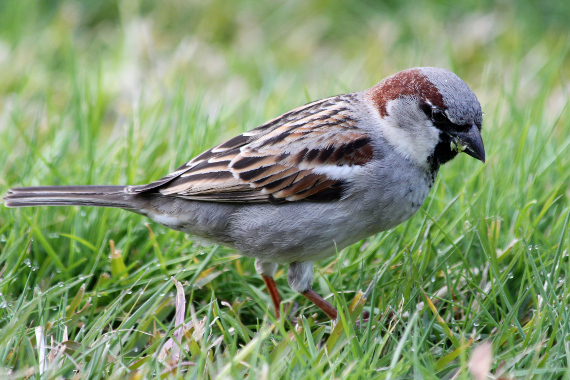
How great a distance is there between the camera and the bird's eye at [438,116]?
3.26m

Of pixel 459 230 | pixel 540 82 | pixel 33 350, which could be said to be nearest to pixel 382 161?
pixel 459 230

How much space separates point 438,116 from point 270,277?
1226mm

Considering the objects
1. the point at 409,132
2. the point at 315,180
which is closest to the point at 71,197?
the point at 315,180

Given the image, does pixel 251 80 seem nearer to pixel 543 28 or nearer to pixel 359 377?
pixel 543 28

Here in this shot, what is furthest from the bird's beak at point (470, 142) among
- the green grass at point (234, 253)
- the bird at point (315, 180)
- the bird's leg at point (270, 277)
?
the bird's leg at point (270, 277)

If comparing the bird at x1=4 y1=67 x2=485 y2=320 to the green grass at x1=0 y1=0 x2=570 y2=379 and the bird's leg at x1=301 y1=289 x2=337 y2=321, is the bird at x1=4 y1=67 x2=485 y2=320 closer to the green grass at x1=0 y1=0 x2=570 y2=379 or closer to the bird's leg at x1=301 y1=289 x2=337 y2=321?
the bird's leg at x1=301 y1=289 x2=337 y2=321

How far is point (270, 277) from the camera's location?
371 centimetres

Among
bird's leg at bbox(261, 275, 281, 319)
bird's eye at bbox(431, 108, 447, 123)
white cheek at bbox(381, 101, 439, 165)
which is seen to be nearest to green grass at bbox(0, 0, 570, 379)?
bird's leg at bbox(261, 275, 281, 319)

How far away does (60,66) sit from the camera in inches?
253

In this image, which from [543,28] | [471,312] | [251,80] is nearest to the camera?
[471,312]

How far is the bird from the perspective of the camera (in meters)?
3.29

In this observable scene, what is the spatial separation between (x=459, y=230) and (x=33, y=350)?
223cm

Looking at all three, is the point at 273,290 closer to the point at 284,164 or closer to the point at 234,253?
the point at 234,253

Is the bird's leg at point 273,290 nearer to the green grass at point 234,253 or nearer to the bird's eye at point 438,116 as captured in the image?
the green grass at point 234,253
